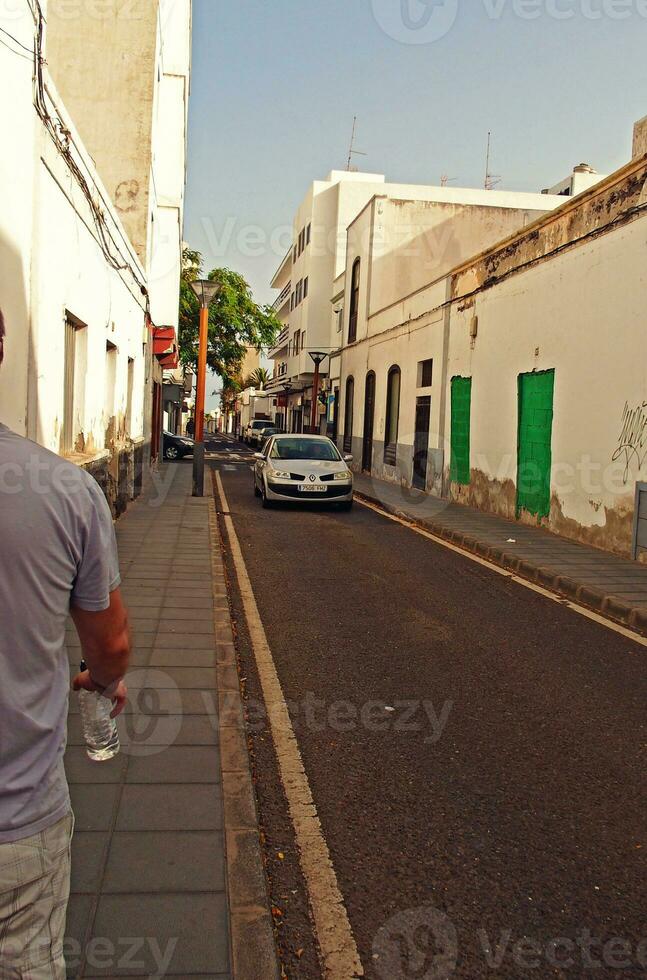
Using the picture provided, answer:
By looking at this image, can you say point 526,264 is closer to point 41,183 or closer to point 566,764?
point 41,183

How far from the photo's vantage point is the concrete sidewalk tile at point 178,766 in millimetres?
3949

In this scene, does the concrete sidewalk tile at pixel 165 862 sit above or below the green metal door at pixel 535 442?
below

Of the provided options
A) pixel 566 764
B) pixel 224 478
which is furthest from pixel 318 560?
pixel 224 478

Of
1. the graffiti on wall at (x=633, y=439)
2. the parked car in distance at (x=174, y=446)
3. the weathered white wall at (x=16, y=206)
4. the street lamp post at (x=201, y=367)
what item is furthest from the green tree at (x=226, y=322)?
the weathered white wall at (x=16, y=206)

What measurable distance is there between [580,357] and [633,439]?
7.14 ft

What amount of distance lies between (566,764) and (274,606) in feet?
13.4

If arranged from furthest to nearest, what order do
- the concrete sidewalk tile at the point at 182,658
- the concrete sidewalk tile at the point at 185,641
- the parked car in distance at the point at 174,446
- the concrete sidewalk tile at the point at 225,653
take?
1. the parked car in distance at the point at 174,446
2. the concrete sidewalk tile at the point at 185,641
3. the concrete sidewalk tile at the point at 225,653
4. the concrete sidewalk tile at the point at 182,658

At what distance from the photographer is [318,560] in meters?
10.9

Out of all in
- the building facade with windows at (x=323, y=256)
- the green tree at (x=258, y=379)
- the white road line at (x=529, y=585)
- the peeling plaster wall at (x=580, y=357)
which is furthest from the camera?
the green tree at (x=258, y=379)

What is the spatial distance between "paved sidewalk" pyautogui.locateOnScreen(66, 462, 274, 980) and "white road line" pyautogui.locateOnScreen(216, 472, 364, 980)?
0.66 ft

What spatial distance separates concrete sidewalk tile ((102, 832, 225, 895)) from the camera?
9.90ft

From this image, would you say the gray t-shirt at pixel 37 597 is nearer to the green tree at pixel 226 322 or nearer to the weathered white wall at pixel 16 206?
the weathered white wall at pixel 16 206

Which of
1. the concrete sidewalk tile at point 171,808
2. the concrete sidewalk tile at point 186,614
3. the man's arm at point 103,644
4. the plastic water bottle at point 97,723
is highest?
the man's arm at point 103,644

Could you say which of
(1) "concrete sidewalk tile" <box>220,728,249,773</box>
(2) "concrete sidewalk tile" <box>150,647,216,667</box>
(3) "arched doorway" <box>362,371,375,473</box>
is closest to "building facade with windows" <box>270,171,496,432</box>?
(3) "arched doorway" <box>362,371,375,473</box>
